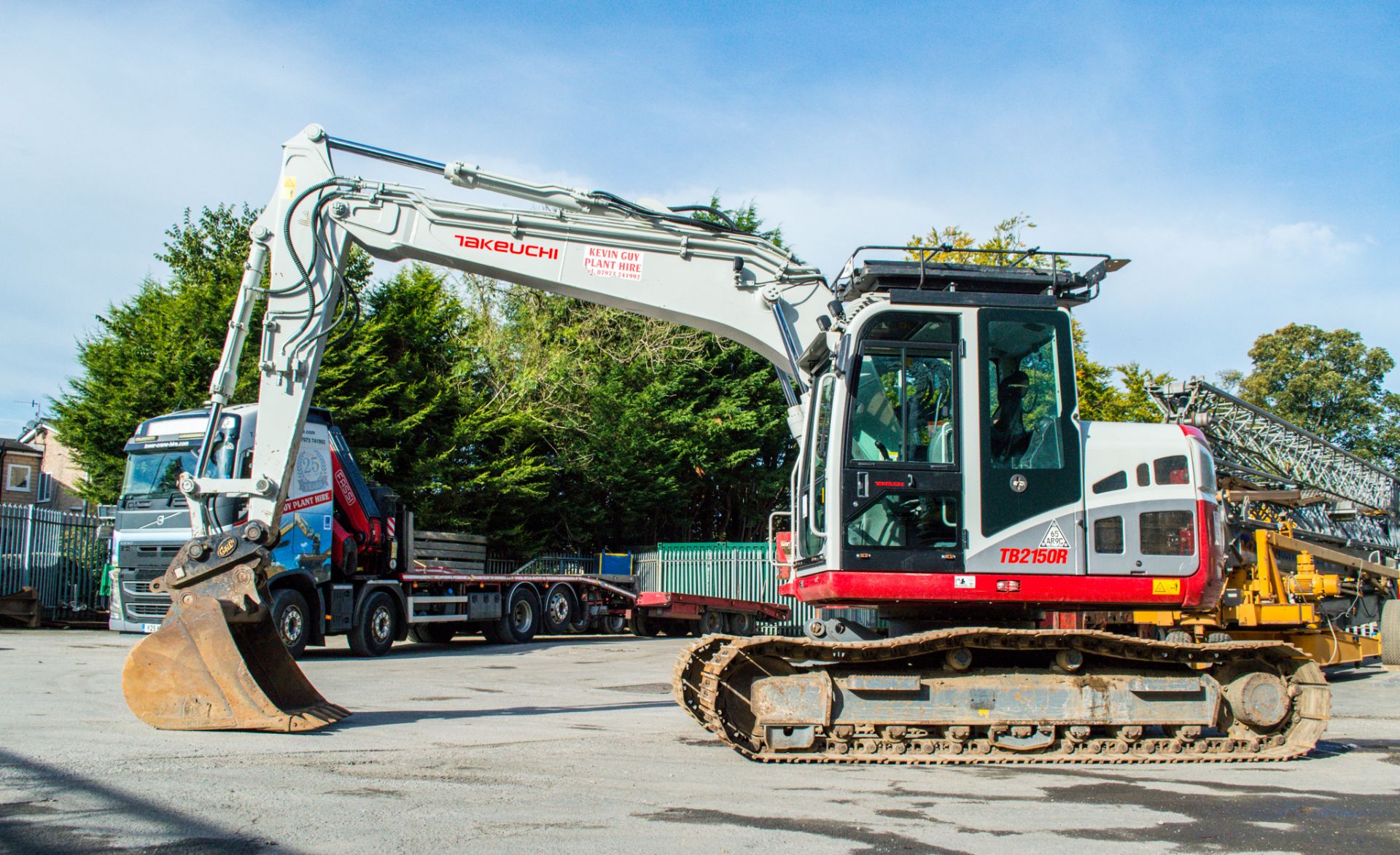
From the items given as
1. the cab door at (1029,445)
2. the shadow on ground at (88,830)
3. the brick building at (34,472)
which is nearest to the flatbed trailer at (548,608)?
the shadow on ground at (88,830)

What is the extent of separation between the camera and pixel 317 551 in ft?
53.0

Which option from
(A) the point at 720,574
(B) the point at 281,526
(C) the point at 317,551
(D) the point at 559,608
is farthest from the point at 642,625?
(B) the point at 281,526

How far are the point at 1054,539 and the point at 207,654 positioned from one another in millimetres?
6426

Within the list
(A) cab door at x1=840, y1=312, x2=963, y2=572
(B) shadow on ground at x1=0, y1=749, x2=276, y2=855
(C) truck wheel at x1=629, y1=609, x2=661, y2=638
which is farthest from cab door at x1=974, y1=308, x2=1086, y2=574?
(C) truck wheel at x1=629, y1=609, x2=661, y2=638

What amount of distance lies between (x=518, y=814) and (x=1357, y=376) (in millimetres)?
65692

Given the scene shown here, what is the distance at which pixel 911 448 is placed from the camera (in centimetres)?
775

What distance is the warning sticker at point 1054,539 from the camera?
781 cm

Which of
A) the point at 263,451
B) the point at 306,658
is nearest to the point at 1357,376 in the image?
the point at 306,658

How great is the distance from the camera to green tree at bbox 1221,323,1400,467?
191 feet

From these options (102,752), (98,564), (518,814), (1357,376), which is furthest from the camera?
(1357,376)

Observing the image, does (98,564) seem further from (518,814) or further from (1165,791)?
(1165,791)

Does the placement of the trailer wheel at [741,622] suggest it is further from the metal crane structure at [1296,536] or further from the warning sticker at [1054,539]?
the warning sticker at [1054,539]

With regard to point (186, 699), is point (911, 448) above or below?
above

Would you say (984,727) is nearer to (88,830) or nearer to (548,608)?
(88,830)
